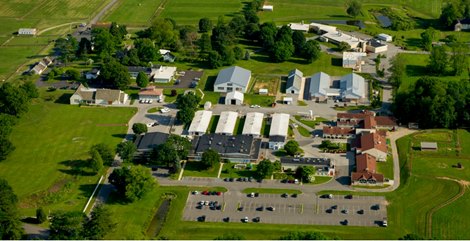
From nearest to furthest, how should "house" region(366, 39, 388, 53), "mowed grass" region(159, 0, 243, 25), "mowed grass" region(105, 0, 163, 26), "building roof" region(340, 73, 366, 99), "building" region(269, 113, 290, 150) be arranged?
"building" region(269, 113, 290, 150), "building roof" region(340, 73, 366, 99), "house" region(366, 39, 388, 53), "mowed grass" region(105, 0, 163, 26), "mowed grass" region(159, 0, 243, 25)

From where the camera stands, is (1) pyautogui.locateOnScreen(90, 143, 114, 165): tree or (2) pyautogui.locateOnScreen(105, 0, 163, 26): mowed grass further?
(2) pyautogui.locateOnScreen(105, 0, 163, 26): mowed grass

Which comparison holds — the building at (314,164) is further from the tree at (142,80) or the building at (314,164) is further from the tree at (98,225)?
the tree at (142,80)

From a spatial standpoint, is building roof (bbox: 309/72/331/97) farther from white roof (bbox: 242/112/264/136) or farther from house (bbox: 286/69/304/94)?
white roof (bbox: 242/112/264/136)

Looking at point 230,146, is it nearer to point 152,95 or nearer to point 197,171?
point 197,171

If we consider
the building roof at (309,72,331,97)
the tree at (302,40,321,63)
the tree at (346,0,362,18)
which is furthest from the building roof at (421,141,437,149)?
the tree at (346,0,362,18)

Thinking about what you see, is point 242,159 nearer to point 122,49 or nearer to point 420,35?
point 122,49

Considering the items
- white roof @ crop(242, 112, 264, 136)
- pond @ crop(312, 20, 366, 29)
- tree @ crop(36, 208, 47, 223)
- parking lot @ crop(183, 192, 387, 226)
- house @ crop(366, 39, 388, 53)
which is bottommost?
parking lot @ crop(183, 192, 387, 226)

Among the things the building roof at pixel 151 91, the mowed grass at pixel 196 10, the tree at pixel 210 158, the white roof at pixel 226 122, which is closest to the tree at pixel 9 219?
the tree at pixel 210 158
